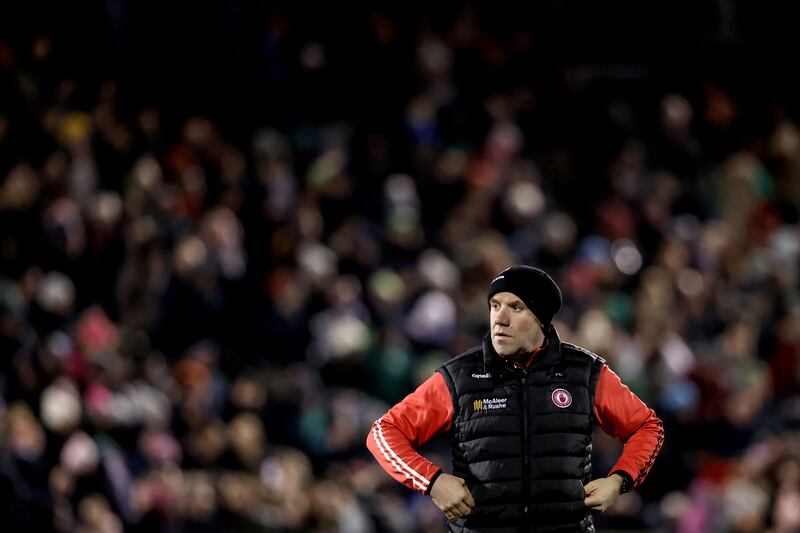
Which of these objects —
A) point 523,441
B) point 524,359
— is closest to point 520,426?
point 523,441

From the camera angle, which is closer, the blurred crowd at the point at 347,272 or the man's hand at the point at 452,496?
the man's hand at the point at 452,496

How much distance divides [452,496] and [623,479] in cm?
76

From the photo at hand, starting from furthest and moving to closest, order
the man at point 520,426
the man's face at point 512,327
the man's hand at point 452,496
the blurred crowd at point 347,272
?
the blurred crowd at point 347,272
the man's face at point 512,327
the man at point 520,426
the man's hand at point 452,496

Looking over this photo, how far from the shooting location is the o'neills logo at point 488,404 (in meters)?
5.89

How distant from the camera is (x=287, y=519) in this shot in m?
11.1

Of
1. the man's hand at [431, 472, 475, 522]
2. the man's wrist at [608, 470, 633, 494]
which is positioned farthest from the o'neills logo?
the man's wrist at [608, 470, 633, 494]

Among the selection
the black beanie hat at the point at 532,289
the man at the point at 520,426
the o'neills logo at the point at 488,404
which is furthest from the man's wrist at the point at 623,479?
the black beanie hat at the point at 532,289

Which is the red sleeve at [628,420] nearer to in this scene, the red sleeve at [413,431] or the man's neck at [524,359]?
the man's neck at [524,359]

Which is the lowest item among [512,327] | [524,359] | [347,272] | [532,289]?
[347,272]

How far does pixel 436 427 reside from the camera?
598cm

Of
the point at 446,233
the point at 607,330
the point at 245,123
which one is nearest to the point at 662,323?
the point at 607,330

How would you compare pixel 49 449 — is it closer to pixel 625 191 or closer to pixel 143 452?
pixel 143 452

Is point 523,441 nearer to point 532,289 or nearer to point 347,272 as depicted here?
point 532,289

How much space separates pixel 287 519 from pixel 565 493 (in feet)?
18.3
